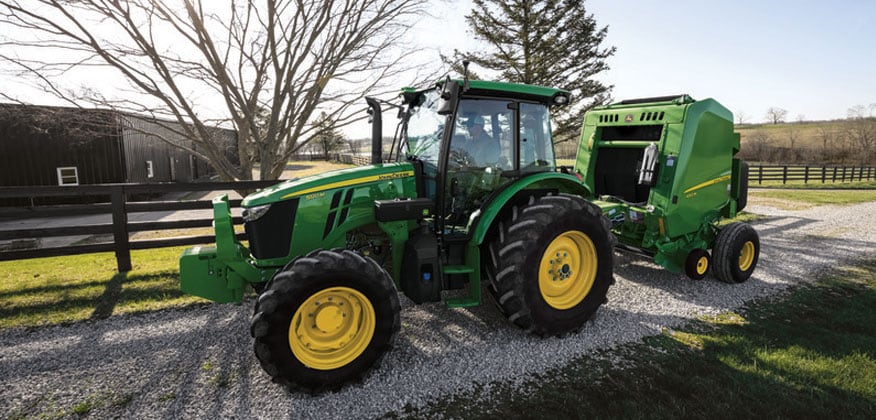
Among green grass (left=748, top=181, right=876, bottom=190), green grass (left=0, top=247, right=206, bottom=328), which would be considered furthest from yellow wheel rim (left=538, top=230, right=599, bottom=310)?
green grass (left=748, top=181, right=876, bottom=190)

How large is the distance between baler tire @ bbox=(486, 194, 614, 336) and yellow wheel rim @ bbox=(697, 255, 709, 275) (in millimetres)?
2142

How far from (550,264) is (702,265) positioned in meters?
2.86

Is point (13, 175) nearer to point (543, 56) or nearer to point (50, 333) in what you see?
Answer: point (50, 333)

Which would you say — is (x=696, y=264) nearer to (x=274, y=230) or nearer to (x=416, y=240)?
(x=416, y=240)

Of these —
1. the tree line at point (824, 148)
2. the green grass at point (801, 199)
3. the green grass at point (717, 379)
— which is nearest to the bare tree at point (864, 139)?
the tree line at point (824, 148)

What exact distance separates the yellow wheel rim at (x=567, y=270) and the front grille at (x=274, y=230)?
7.58 ft

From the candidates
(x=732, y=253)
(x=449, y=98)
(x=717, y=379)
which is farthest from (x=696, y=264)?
(x=449, y=98)

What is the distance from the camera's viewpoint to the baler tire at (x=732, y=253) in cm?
575

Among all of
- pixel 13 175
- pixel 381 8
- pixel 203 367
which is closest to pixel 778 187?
pixel 381 8

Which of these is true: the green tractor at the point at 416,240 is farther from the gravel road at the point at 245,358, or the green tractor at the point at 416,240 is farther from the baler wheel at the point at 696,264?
the baler wheel at the point at 696,264

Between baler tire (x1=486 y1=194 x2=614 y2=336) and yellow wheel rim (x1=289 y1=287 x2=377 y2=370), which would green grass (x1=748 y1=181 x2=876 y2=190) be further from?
yellow wheel rim (x1=289 y1=287 x2=377 y2=370)

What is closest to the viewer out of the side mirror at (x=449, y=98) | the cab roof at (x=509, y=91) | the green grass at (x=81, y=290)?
the side mirror at (x=449, y=98)

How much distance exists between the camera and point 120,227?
6.37 m

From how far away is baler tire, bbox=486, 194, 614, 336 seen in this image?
3926 mm
